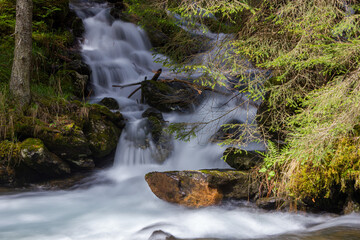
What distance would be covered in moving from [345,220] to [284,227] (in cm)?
95

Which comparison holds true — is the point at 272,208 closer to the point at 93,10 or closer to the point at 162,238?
the point at 162,238

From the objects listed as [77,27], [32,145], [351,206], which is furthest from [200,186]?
[77,27]

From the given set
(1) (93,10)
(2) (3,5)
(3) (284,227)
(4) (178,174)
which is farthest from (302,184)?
(1) (93,10)

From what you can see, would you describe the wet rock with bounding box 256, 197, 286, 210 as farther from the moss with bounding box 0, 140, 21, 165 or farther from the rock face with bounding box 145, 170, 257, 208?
the moss with bounding box 0, 140, 21, 165

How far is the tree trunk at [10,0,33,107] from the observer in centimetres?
596

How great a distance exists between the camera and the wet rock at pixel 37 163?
5.64 meters

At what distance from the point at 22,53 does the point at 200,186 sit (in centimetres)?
475

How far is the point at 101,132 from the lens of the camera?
700cm

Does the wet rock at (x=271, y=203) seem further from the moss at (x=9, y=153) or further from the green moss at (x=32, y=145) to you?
the moss at (x=9, y=153)

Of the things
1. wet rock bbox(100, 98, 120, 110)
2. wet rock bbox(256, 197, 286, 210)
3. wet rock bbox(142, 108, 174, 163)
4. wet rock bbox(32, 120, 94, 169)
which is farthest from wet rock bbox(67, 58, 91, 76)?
wet rock bbox(256, 197, 286, 210)

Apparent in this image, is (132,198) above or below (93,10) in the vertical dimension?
below

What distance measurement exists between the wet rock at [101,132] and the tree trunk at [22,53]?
153cm

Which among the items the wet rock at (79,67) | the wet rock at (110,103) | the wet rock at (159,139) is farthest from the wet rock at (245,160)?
the wet rock at (79,67)

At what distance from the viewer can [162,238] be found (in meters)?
3.88
